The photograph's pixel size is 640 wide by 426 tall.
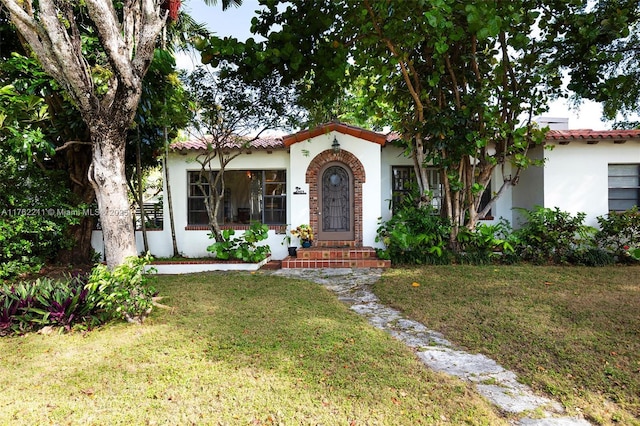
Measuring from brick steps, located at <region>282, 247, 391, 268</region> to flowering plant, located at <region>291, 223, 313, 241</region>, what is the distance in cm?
38

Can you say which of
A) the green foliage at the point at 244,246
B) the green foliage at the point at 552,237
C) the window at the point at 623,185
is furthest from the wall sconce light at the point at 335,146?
the window at the point at 623,185

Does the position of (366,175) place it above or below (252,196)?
above

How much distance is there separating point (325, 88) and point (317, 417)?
4.13 m

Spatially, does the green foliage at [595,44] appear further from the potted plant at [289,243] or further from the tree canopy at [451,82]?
the potted plant at [289,243]

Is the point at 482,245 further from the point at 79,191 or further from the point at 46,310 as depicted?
the point at 79,191

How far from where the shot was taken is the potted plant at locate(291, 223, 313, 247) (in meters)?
8.94

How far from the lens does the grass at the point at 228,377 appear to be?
227 cm

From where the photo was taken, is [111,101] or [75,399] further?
[111,101]

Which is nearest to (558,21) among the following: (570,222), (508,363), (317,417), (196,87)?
(570,222)

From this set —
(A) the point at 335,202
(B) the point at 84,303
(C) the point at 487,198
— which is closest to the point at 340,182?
(A) the point at 335,202

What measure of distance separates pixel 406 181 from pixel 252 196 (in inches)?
165

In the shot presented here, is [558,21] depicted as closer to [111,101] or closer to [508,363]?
[508,363]

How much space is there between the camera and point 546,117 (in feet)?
38.0

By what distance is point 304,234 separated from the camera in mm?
8938
